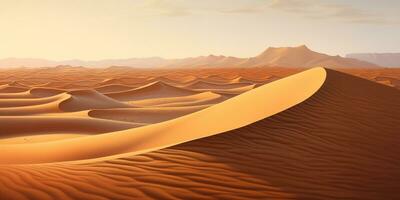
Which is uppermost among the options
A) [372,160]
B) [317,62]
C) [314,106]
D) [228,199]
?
→ [317,62]

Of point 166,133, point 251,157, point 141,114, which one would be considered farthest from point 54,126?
point 251,157

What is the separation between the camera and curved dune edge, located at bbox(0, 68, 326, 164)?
698 centimetres

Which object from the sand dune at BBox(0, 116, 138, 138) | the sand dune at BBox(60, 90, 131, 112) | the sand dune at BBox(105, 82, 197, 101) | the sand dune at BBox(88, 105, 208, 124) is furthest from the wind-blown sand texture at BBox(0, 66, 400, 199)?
the sand dune at BBox(105, 82, 197, 101)

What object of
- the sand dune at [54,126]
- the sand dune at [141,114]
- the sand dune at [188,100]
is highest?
the sand dune at [188,100]

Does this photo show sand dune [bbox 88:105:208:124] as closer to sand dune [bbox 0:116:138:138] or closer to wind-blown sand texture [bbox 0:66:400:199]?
sand dune [bbox 0:116:138:138]

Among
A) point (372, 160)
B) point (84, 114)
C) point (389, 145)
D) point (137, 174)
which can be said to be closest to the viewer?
point (137, 174)

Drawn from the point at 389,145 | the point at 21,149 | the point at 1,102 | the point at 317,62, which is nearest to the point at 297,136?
the point at 389,145

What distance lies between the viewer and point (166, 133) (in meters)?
7.81

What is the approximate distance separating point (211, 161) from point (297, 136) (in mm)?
1312

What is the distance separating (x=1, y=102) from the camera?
18344 millimetres

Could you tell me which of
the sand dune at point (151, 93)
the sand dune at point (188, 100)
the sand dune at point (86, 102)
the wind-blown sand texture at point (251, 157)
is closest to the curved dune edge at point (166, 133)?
the wind-blown sand texture at point (251, 157)

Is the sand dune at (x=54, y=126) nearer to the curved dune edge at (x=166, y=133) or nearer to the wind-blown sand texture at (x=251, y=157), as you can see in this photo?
the curved dune edge at (x=166, y=133)

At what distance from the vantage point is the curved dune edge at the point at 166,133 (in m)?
6.98

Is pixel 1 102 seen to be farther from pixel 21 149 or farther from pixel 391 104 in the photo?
pixel 391 104
